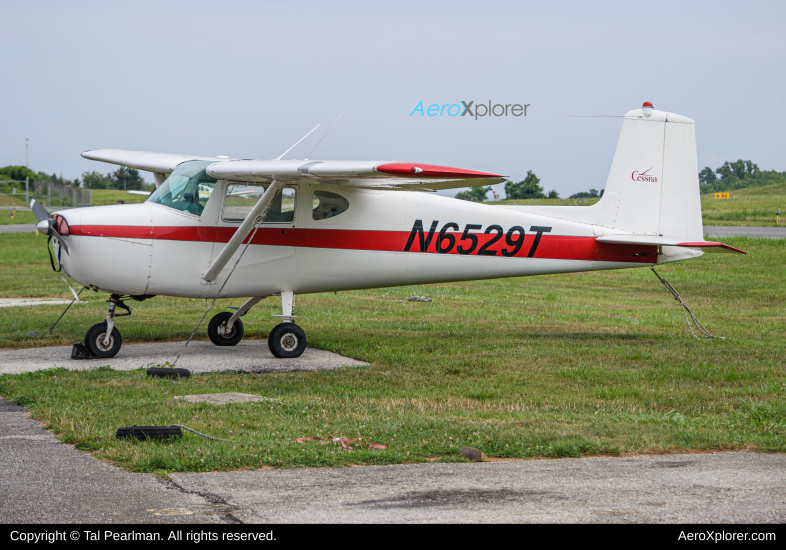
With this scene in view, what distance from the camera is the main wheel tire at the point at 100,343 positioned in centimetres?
1050

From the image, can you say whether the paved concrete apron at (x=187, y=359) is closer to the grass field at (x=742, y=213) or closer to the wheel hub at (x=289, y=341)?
the wheel hub at (x=289, y=341)

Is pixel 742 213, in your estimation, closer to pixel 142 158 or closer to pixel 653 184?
pixel 653 184

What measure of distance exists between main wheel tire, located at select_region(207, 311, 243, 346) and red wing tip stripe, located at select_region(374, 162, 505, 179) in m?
4.76

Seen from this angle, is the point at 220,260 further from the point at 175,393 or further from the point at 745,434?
the point at 745,434

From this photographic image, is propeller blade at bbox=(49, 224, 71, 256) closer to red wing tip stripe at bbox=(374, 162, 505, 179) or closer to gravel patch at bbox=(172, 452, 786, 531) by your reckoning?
red wing tip stripe at bbox=(374, 162, 505, 179)

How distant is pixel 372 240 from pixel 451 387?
128 inches

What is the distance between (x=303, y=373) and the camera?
970cm

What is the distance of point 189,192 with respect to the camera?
35.1 ft

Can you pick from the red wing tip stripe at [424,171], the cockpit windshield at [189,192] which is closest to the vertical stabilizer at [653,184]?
the red wing tip stripe at [424,171]

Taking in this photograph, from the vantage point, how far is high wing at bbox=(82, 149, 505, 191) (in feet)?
28.3

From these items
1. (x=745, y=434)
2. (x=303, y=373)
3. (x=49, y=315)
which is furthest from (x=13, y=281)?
(x=745, y=434)

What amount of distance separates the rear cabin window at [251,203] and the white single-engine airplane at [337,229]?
0.02m

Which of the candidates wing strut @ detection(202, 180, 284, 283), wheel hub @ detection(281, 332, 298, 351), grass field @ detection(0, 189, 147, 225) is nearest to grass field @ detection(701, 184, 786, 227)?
wheel hub @ detection(281, 332, 298, 351)

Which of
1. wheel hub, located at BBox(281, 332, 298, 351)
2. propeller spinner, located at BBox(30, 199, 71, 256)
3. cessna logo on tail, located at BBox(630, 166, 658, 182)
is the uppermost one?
cessna logo on tail, located at BBox(630, 166, 658, 182)
